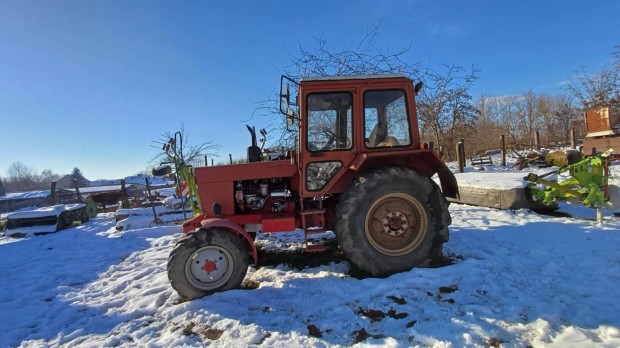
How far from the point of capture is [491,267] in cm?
419

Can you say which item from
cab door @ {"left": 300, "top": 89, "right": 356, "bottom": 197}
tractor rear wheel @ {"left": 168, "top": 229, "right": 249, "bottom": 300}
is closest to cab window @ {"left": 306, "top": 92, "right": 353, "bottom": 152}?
cab door @ {"left": 300, "top": 89, "right": 356, "bottom": 197}

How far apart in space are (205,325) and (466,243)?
12.7 ft

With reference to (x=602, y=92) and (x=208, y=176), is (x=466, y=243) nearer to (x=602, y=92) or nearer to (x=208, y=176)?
(x=208, y=176)

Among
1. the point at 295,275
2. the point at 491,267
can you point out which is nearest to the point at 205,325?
the point at 295,275

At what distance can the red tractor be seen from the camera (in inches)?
157

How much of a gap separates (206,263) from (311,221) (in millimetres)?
1418

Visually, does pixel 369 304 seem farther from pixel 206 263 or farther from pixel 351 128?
pixel 351 128

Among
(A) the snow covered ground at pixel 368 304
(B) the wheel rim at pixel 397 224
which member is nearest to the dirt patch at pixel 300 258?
(A) the snow covered ground at pixel 368 304

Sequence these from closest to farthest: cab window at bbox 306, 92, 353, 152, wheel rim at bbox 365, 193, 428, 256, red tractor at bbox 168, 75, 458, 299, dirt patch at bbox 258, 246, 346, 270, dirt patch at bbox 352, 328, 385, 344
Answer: dirt patch at bbox 352, 328, 385, 344
red tractor at bbox 168, 75, 458, 299
wheel rim at bbox 365, 193, 428, 256
cab window at bbox 306, 92, 353, 152
dirt patch at bbox 258, 246, 346, 270

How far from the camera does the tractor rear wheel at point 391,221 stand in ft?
13.4

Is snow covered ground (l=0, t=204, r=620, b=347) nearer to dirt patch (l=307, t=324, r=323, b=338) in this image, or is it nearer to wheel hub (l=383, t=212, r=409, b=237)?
dirt patch (l=307, t=324, r=323, b=338)

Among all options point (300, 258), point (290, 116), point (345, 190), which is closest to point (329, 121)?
point (290, 116)

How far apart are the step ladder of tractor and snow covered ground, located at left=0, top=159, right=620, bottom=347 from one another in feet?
1.17

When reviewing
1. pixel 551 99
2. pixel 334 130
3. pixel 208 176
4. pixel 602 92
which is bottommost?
pixel 208 176
